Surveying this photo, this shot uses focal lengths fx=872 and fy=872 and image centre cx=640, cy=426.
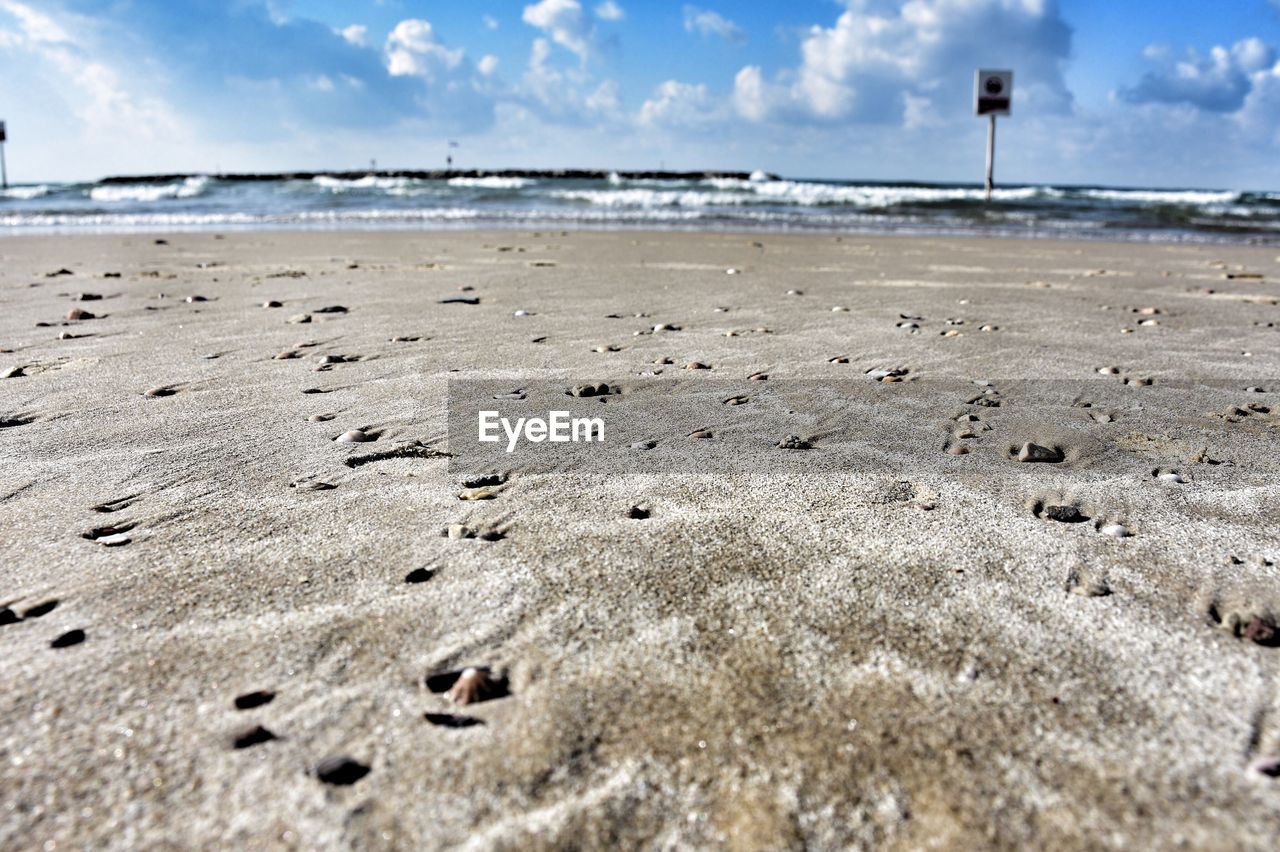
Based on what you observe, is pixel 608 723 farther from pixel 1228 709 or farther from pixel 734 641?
pixel 1228 709

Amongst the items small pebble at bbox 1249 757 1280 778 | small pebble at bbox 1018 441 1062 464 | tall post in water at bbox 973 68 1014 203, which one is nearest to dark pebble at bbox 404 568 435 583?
small pebble at bbox 1249 757 1280 778

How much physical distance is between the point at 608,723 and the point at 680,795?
0.16 meters

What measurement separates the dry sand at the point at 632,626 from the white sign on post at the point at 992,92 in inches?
597

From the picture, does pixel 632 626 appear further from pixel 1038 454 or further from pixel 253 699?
pixel 1038 454

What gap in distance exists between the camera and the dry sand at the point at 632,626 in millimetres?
979

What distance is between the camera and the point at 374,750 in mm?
1063

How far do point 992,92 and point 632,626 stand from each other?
17.8m

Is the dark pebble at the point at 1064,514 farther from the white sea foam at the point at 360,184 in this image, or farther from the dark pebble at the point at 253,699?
the white sea foam at the point at 360,184

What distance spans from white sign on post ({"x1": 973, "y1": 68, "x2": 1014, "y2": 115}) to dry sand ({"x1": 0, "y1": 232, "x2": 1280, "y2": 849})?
15157 mm

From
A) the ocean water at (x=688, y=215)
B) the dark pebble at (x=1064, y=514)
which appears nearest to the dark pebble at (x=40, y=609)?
the dark pebble at (x=1064, y=514)

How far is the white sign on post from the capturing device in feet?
53.7

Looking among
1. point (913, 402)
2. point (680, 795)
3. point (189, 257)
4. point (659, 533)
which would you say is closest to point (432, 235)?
point (189, 257)

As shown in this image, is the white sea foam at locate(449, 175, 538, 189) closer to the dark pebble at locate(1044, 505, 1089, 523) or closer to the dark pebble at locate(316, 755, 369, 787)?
the dark pebble at locate(1044, 505, 1089, 523)

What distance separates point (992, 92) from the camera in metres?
16.5
